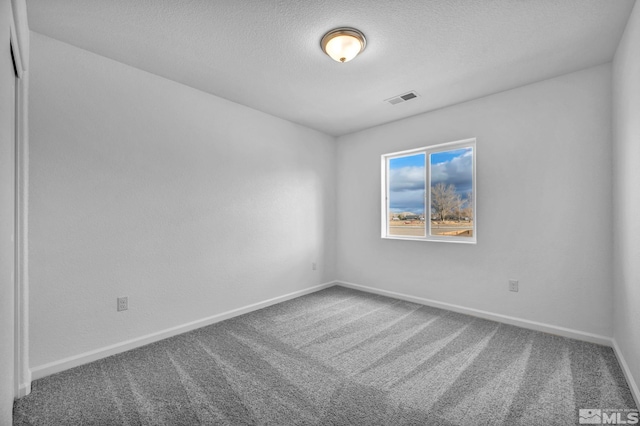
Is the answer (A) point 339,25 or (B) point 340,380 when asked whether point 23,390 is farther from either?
(A) point 339,25

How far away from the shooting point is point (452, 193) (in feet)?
11.5

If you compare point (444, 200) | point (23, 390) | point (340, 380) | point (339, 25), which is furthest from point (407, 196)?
point (23, 390)

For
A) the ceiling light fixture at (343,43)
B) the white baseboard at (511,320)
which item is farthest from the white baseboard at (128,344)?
the ceiling light fixture at (343,43)

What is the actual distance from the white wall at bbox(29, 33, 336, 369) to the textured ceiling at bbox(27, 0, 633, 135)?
1.12 ft

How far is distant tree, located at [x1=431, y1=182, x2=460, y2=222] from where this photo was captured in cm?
348

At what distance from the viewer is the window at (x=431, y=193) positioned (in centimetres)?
337

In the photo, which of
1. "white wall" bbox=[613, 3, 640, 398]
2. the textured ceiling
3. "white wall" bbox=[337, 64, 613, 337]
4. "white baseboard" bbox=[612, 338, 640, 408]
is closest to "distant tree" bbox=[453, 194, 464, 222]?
A: "white wall" bbox=[337, 64, 613, 337]

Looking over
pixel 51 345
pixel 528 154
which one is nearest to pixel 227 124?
pixel 51 345

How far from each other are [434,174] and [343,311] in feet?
6.98

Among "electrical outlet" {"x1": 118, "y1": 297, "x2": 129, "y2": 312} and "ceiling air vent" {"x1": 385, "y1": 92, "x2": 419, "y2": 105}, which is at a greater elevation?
"ceiling air vent" {"x1": 385, "y1": 92, "x2": 419, "y2": 105}

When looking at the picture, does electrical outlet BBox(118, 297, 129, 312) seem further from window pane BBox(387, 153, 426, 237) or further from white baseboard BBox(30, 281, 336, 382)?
window pane BBox(387, 153, 426, 237)

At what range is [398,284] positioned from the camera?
3.87 metres
